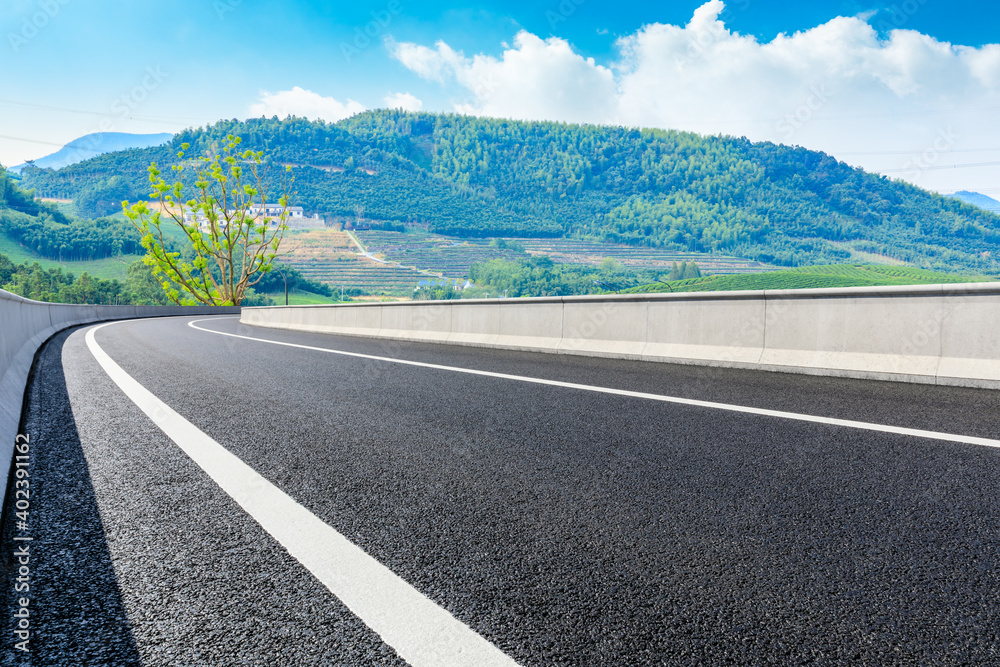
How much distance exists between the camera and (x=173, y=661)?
179cm

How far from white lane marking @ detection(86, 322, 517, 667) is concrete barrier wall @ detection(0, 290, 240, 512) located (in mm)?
1327

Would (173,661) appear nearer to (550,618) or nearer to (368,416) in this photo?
(550,618)

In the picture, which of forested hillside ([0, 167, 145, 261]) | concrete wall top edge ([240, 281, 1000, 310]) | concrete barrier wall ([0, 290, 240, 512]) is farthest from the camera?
forested hillside ([0, 167, 145, 261])

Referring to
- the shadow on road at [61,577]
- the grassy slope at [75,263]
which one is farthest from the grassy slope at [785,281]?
the grassy slope at [75,263]

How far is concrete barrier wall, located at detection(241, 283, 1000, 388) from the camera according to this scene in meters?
6.66

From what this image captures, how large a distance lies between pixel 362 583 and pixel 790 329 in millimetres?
7277

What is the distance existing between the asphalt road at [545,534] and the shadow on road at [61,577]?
0.4 inches

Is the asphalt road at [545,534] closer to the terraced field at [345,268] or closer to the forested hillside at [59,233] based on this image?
the terraced field at [345,268]

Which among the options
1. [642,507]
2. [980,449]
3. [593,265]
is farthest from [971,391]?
[593,265]

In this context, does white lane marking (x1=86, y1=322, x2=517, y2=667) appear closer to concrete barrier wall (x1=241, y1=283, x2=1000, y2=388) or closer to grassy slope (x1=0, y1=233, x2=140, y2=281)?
concrete barrier wall (x1=241, y1=283, x2=1000, y2=388)

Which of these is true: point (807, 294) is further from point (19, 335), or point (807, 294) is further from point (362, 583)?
point (19, 335)

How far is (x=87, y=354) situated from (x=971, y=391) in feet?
42.1

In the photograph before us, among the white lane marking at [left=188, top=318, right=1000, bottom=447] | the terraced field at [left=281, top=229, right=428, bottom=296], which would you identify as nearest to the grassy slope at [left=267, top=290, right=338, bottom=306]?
the terraced field at [left=281, top=229, right=428, bottom=296]

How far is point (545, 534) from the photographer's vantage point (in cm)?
274
